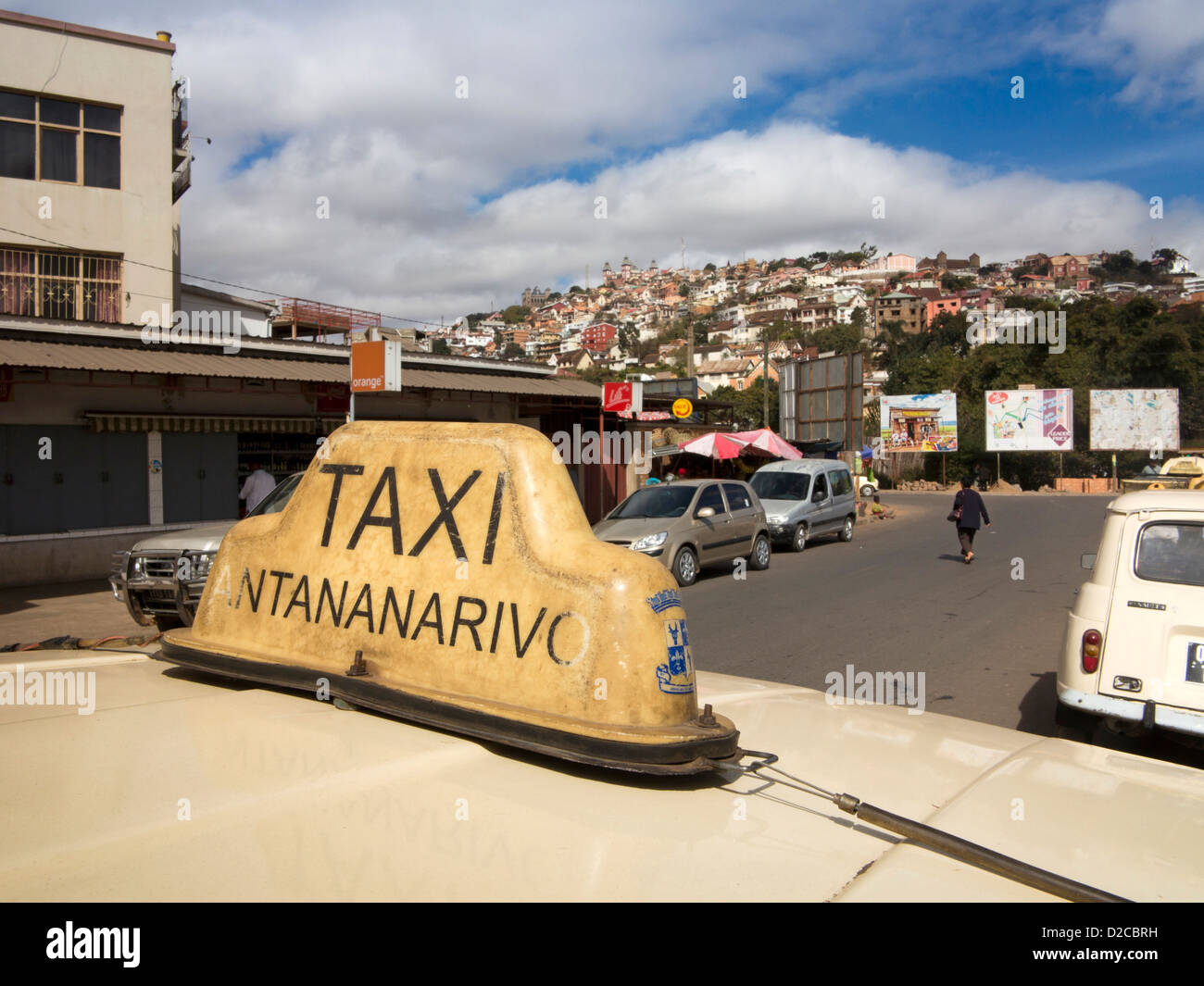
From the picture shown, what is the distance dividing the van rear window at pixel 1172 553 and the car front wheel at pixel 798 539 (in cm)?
1357

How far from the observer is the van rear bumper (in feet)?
16.5

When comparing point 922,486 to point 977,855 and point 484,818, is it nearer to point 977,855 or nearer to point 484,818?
point 977,855

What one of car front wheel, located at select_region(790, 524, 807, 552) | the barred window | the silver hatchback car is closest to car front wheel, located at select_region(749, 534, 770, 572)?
the silver hatchback car

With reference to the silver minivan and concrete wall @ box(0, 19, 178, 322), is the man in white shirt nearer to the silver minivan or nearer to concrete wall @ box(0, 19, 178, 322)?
concrete wall @ box(0, 19, 178, 322)

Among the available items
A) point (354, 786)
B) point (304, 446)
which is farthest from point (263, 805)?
point (304, 446)

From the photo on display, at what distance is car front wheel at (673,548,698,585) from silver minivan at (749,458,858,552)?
16.5ft

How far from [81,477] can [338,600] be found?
13.9m

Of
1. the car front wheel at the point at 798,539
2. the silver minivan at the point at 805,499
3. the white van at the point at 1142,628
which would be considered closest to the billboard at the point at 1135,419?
the silver minivan at the point at 805,499

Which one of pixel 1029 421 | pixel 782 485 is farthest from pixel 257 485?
pixel 1029 421

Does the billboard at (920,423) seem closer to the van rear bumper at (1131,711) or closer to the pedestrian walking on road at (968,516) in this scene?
the pedestrian walking on road at (968,516)

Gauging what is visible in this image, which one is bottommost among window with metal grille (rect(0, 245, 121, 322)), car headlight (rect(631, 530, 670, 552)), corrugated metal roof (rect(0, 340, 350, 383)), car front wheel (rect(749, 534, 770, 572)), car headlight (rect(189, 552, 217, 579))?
car front wheel (rect(749, 534, 770, 572))

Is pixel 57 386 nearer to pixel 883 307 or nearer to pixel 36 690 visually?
pixel 36 690

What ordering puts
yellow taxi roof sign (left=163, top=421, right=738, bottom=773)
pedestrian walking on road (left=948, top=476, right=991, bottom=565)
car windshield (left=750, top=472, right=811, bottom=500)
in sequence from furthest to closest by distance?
car windshield (left=750, top=472, right=811, bottom=500)
pedestrian walking on road (left=948, top=476, right=991, bottom=565)
yellow taxi roof sign (left=163, top=421, right=738, bottom=773)

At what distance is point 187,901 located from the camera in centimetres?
152
